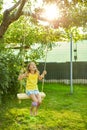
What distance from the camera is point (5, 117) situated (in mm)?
12047

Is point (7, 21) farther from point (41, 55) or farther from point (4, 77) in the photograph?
point (41, 55)

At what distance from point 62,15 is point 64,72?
40.5 ft

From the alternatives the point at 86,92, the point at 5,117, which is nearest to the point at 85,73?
the point at 86,92

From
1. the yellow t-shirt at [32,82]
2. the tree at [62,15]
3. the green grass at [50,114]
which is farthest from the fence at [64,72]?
the yellow t-shirt at [32,82]

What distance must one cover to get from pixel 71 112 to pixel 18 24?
5625mm

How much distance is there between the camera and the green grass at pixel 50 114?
436 inches

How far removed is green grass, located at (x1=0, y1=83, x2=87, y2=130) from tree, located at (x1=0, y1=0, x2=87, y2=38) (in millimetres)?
2721

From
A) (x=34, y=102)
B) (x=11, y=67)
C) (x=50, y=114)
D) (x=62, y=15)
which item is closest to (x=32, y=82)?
(x=34, y=102)

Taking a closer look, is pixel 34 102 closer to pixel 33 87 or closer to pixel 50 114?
pixel 33 87

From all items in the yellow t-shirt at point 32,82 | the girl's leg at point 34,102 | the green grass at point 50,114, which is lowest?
the green grass at point 50,114

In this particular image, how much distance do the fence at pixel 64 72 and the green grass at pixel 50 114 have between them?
18.9 ft

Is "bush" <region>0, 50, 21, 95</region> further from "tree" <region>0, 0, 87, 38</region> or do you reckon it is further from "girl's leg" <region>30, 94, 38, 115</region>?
"girl's leg" <region>30, 94, 38, 115</region>

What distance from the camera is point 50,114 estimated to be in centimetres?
1277

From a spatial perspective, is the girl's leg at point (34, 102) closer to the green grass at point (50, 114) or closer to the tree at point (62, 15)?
the green grass at point (50, 114)
